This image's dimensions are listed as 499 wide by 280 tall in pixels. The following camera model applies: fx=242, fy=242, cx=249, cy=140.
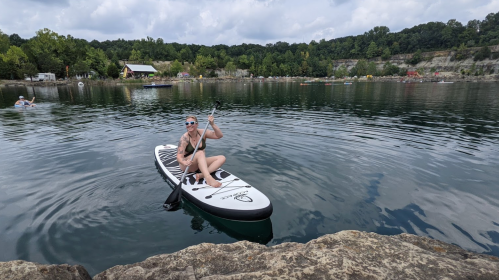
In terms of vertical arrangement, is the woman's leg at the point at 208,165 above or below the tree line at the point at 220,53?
below

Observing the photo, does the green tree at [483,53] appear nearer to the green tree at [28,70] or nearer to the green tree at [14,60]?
the green tree at [28,70]

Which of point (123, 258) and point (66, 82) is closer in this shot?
point (123, 258)

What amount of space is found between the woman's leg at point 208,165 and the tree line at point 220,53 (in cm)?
9017

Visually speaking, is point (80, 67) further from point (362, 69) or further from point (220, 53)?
point (362, 69)

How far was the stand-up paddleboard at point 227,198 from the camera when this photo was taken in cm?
547

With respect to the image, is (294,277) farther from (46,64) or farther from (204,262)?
(46,64)

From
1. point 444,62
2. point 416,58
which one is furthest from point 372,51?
point 444,62

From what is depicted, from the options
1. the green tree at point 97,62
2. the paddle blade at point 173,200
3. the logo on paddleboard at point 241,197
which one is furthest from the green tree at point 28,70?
the logo on paddleboard at point 241,197

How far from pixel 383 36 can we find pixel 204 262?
225285 millimetres

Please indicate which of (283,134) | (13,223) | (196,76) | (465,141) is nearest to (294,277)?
(13,223)

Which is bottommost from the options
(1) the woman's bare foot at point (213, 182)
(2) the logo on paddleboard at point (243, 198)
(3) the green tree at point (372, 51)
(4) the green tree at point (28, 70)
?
(2) the logo on paddleboard at point (243, 198)

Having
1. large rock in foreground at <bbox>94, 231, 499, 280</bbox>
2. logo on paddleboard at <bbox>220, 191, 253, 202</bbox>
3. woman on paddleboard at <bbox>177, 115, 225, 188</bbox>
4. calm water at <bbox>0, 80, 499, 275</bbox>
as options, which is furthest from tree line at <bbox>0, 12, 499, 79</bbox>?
large rock in foreground at <bbox>94, 231, 499, 280</bbox>

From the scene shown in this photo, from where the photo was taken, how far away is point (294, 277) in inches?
105

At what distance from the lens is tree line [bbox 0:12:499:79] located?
80812 mm
